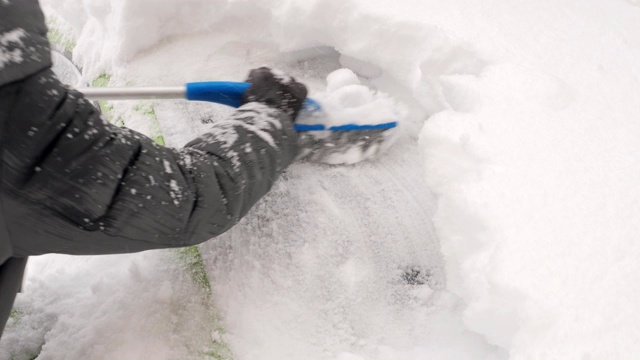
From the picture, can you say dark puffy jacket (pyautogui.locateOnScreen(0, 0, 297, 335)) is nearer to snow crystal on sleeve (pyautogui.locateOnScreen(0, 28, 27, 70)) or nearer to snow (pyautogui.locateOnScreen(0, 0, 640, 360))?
snow crystal on sleeve (pyautogui.locateOnScreen(0, 28, 27, 70))

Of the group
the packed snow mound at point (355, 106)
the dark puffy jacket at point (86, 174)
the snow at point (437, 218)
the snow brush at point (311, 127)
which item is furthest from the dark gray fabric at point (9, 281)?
the packed snow mound at point (355, 106)

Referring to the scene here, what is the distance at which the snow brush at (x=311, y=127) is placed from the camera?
3.42ft

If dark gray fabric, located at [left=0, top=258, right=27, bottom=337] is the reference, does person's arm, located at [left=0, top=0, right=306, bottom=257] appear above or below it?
above

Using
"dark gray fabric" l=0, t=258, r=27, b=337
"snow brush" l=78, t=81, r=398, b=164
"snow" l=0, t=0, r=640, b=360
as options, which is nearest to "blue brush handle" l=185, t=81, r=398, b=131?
"snow brush" l=78, t=81, r=398, b=164

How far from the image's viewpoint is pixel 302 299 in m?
0.95

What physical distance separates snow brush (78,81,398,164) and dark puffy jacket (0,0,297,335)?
0.20 m

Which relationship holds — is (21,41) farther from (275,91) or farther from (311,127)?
(311,127)

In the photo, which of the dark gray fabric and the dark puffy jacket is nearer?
the dark puffy jacket

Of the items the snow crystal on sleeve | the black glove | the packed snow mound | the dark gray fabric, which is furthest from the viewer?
the packed snow mound

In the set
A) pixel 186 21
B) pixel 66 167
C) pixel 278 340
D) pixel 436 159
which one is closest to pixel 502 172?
pixel 436 159

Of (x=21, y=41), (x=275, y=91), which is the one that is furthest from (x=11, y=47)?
(x=275, y=91)

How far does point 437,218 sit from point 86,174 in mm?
561

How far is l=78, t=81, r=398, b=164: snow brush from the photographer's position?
104cm

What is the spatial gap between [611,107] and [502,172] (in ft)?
0.93
